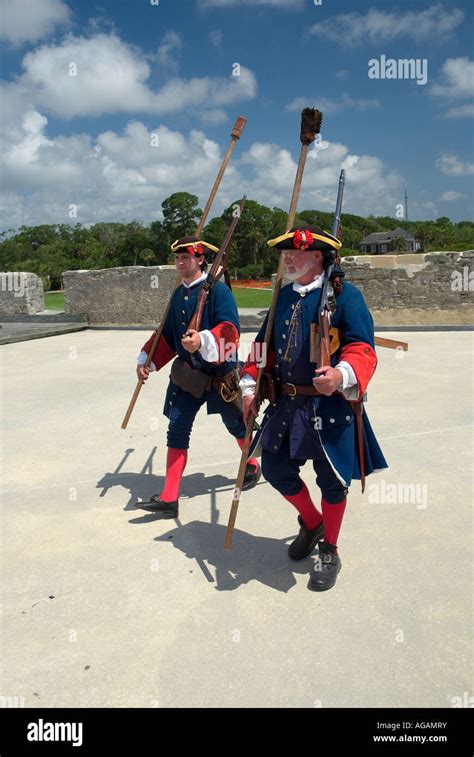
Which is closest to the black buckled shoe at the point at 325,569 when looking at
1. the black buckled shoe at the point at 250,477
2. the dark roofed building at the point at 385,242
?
the black buckled shoe at the point at 250,477

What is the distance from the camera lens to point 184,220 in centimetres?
5103

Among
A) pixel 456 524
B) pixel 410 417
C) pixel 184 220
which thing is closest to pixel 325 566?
pixel 456 524

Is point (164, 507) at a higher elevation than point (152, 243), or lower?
lower

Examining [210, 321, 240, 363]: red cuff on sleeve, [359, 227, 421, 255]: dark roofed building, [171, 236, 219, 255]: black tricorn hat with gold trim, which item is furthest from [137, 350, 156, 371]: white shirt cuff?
[359, 227, 421, 255]: dark roofed building

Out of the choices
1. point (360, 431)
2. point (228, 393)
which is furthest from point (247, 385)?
point (228, 393)

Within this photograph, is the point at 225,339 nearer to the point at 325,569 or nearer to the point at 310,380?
the point at 310,380

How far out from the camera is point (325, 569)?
3139 mm

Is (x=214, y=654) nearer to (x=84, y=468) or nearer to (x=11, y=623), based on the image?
(x=11, y=623)

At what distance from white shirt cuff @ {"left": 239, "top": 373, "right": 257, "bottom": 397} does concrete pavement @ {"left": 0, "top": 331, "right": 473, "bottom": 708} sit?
93 cm

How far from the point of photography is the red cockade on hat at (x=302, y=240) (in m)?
2.93

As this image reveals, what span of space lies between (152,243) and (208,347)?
170ft
